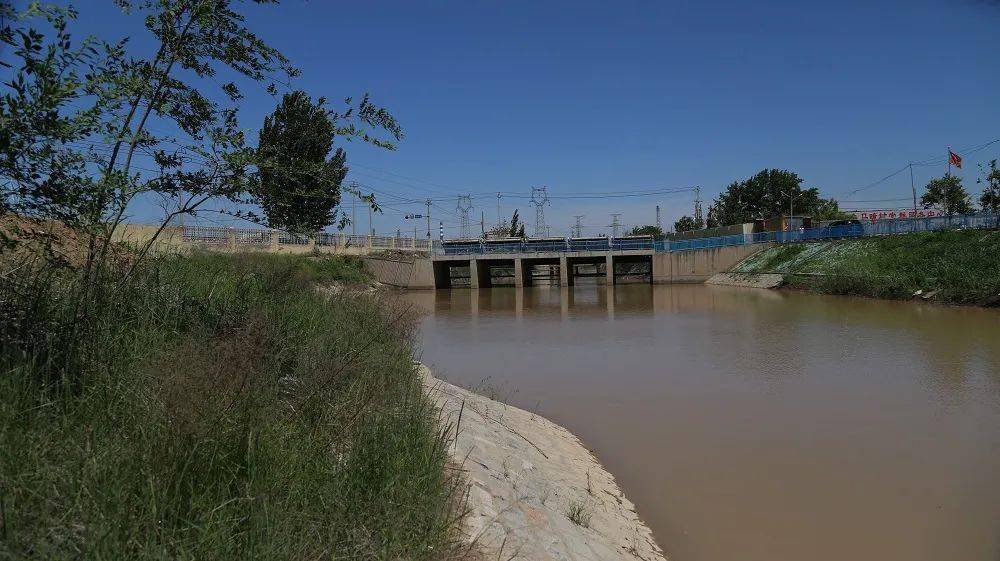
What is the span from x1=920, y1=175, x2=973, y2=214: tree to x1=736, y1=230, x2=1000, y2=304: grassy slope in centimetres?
2861

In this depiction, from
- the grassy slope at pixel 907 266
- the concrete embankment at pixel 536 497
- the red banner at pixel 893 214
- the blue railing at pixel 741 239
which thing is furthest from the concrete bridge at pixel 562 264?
the concrete embankment at pixel 536 497

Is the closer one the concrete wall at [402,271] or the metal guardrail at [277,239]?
the metal guardrail at [277,239]

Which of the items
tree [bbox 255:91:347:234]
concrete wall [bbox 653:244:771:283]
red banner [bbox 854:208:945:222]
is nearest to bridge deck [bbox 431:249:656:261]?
concrete wall [bbox 653:244:771:283]

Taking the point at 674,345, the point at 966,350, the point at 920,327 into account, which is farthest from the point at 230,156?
the point at 920,327

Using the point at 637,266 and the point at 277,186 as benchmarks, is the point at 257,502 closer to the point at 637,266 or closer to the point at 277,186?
the point at 277,186

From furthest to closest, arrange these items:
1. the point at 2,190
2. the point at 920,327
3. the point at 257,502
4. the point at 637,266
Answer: the point at 637,266 < the point at 920,327 < the point at 2,190 < the point at 257,502

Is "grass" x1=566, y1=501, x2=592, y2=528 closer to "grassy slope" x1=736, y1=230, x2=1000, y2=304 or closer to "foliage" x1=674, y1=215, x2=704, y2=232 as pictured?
"grassy slope" x1=736, y1=230, x2=1000, y2=304

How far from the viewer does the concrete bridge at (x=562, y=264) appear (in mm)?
49438

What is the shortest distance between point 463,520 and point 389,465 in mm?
574

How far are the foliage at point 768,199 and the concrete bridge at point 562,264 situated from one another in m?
33.2

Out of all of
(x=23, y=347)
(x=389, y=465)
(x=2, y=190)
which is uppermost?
(x=2, y=190)

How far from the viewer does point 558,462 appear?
6.76m

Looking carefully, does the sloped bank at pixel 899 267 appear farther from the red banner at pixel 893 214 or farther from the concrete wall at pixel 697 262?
the red banner at pixel 893 214

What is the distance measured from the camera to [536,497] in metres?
5.04
